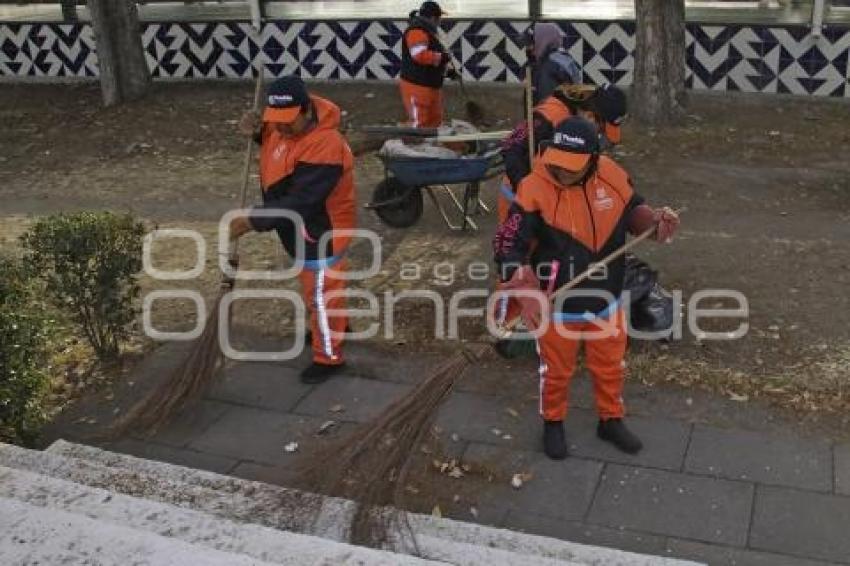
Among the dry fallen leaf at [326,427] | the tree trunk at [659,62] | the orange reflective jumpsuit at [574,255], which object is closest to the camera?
the orange reflective jumpsuit at [574,255]

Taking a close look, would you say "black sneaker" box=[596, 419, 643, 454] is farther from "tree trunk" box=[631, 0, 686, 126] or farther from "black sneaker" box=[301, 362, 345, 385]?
"tree trunk" box=[631, 0, 686, 126]

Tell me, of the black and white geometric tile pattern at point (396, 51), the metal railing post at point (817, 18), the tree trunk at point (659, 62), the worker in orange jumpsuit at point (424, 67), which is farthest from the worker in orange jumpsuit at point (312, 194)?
the metal railing post at point (817, 18)

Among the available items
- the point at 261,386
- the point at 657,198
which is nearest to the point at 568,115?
the point at 261,386

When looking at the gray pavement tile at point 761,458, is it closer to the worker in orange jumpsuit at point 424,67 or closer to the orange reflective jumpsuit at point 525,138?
the orange reflective jumpsuit at point 525,138

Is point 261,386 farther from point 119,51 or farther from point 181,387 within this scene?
point 119,51

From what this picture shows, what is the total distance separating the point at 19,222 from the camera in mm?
9453

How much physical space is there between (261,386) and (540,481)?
204cm

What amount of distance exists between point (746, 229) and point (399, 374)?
3688mm

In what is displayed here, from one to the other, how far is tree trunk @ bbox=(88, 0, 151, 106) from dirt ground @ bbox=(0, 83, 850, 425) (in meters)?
0.27

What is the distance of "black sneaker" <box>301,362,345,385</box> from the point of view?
6082mm

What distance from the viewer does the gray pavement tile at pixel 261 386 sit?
5.90 meters

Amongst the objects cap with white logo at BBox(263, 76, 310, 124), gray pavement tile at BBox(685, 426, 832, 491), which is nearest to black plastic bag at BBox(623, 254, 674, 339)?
gray pavement tile at BBox(685, 426, 832, 491)

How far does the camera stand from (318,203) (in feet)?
18.8

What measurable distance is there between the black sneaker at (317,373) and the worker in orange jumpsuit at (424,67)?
3766 mm
